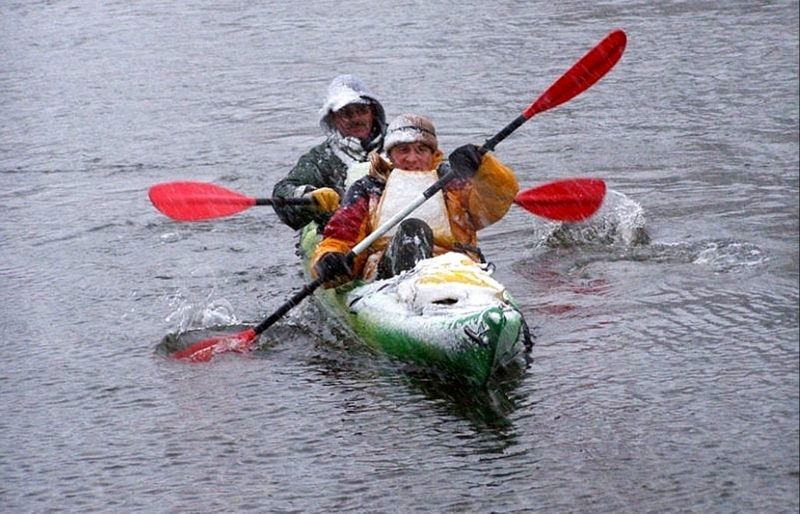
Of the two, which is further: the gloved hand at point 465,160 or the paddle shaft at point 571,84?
the paddle shaft at point 571,84

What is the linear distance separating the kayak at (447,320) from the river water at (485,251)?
0.43 feet

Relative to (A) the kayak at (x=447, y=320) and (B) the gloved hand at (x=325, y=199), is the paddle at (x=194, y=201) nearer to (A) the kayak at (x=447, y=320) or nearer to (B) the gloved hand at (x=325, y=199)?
(B) the gloved hand at (x=325, y=199)

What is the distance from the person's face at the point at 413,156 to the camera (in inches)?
316

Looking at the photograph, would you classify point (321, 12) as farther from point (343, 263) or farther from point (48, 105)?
point (343, 263)

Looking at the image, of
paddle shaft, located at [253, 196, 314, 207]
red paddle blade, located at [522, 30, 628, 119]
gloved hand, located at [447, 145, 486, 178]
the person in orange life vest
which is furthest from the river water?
red paddle blade, located at [522, 30, 628, 119]

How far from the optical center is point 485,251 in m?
9.66

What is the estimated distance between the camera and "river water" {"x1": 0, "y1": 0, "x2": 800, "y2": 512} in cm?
604

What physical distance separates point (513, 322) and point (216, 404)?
147 centimetres

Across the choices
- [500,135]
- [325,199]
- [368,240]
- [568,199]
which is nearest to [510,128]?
[500,135]

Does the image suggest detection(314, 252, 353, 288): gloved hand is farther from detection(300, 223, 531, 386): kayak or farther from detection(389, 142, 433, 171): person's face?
detection(389, 142, 433, 171): person's face

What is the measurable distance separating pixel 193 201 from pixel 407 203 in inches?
70.6

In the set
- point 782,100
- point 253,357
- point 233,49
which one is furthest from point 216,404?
point 233,49

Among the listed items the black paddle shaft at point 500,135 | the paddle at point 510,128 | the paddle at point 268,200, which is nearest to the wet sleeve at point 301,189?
the paddle at point 268,200

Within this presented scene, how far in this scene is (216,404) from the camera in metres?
7.22
